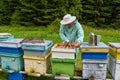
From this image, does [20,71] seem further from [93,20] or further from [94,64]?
[93,20]

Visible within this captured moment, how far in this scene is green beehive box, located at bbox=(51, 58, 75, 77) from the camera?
4.76 meters

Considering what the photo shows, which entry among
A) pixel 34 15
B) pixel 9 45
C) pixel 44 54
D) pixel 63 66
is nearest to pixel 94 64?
pixel 63 66

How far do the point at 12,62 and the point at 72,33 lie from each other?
151 cm

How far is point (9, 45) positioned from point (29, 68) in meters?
0.67

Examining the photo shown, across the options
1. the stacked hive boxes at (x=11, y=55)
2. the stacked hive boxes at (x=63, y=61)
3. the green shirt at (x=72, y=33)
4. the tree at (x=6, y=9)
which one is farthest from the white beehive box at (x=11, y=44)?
the tree at (x=6, y=9)

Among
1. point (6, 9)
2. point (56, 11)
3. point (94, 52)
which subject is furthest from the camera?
point (6, 9)

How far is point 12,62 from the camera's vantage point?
5180mm

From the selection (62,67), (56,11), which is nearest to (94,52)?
(62,67)

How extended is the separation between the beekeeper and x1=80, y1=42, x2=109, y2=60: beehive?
0.51 m

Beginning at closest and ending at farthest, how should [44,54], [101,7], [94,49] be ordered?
1. [94,49]
2. [44,54]
3. [101,7]

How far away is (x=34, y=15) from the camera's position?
82.1 feet

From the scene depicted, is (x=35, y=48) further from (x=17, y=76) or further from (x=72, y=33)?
(x=72, y=33)

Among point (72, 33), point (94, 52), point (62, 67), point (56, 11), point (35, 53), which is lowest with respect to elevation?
point (56, 11)

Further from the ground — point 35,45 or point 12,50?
point 35,45
